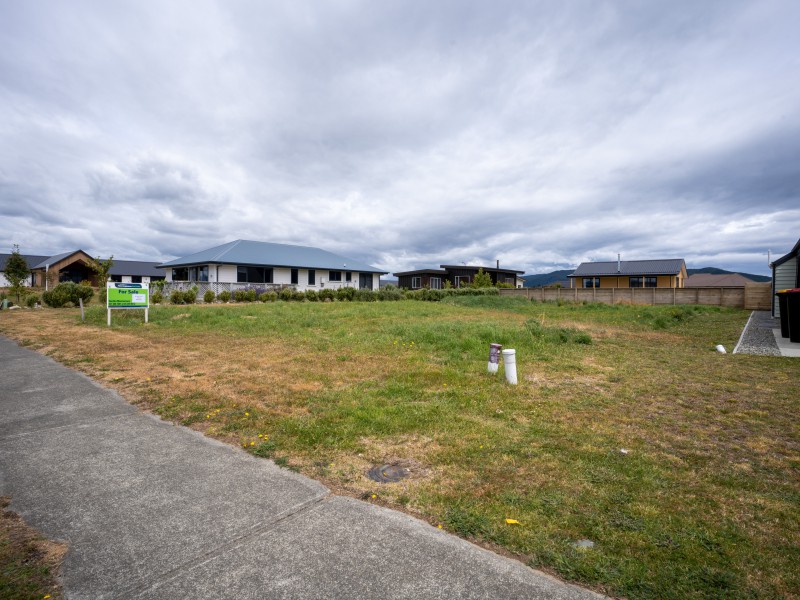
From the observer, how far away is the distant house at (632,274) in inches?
1818

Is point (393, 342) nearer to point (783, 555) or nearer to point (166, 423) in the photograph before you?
point (166, 423)

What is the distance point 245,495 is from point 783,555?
3746mm

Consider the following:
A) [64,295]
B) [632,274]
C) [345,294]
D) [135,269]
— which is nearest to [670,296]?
[632,274]

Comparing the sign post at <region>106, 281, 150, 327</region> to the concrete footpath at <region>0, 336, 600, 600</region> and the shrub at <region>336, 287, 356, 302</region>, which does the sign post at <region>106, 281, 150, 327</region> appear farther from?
the shrub at <region>336, 287, 356, 302</region>

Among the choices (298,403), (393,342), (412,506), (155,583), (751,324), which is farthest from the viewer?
(751,324)

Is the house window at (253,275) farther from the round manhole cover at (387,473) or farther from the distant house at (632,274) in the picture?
the distant house at (632,274)

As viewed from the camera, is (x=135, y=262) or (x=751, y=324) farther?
(x=135, y=262)

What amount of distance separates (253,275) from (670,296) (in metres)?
32.4

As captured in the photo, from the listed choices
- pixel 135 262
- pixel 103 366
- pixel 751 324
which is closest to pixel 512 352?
pixel 103 366

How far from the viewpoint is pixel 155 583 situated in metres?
2.33

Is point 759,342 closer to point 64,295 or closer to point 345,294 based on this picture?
point 345,294

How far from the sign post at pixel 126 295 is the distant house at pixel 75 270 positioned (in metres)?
21.9

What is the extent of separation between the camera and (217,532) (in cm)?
279

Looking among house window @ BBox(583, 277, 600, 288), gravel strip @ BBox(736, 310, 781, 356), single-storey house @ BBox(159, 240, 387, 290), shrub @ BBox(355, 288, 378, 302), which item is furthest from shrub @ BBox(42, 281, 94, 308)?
house window @ BBox(583, 277, 600, 288)
